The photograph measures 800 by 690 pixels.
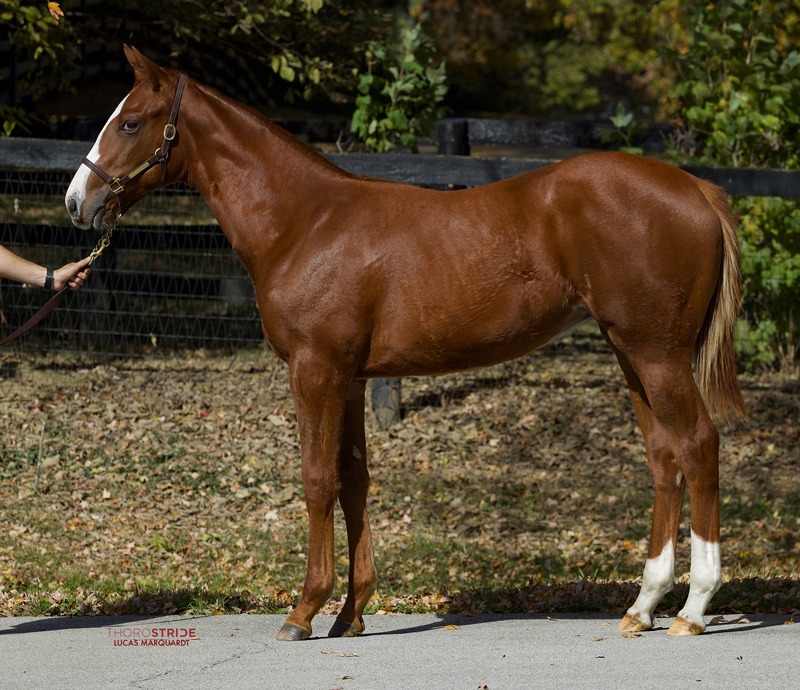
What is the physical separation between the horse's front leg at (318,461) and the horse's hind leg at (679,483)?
1.27 metres

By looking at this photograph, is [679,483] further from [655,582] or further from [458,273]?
[458,273]

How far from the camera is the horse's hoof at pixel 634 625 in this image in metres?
4.68

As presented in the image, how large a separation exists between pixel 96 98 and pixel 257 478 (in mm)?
14375

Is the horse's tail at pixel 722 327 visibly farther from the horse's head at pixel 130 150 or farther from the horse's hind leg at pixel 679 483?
the horse's head at pixel 130 150

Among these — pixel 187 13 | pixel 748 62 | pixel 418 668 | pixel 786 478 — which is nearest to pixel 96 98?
pixel 187 13

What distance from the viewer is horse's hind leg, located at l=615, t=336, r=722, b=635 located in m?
4.48

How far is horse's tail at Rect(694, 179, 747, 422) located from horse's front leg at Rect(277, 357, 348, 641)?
4.99ft

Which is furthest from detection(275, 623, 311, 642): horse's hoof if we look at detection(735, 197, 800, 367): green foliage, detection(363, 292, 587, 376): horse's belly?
detection(735, 197, 800, 367): green foliage

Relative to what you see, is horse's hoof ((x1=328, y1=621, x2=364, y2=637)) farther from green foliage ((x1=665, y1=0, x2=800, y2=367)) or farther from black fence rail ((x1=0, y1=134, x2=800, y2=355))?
green foliage ((x1=665, y1=0, x2=800, y2=367))

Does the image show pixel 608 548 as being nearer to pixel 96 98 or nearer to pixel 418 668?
pixel 418 668

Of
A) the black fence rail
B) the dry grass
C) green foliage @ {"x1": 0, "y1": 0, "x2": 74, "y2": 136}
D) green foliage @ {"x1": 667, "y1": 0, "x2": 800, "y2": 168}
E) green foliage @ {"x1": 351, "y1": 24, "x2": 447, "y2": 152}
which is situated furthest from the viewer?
green foliage @ {"x1": 667, "y1": 0, "x2": 800, "y2": 168}

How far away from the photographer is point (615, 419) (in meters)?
8.56

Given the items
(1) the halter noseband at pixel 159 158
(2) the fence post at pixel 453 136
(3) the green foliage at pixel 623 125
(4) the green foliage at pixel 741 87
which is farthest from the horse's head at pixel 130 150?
(4) the green foliage at pixel 741 87

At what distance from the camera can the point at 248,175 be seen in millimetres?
4793
